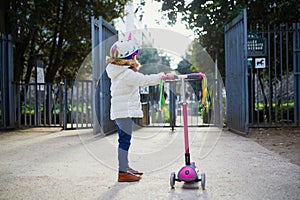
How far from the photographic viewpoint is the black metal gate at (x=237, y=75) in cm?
870

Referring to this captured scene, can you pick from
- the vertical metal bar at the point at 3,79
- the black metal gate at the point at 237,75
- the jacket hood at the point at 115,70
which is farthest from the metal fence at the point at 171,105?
the jacket hood at the point at 115,70

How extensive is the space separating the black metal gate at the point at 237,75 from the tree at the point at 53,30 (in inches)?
238

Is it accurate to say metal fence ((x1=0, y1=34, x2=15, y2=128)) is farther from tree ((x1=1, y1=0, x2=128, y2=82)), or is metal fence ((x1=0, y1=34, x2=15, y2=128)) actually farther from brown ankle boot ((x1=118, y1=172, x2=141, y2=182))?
brown ankle boot ((x1=118, y1=172, x2=141, y2=182))

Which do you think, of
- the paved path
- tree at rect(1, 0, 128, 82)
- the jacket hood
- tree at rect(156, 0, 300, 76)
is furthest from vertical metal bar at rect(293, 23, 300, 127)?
tree at rect(1, 0, 128, 82)

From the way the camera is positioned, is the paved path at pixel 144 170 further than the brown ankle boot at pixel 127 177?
No

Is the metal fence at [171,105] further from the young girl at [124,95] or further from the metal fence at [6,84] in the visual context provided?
the young girl at [124,95]

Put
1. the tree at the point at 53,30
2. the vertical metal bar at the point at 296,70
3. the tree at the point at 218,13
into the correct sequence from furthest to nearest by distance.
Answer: the tree at the point at 53,30, the tree at the point at 218,13, the vertical metal bar at the point at 296,70

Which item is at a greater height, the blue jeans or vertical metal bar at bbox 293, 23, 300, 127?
vertical metal bar at bbox 293, 23, 300, 127

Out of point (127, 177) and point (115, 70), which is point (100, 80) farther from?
point (127, 177)

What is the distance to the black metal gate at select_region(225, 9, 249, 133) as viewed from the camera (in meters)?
8.70

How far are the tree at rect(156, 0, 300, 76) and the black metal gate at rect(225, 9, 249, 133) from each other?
1.73m

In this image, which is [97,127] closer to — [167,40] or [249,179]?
[167,40]

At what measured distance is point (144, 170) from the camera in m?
5.04

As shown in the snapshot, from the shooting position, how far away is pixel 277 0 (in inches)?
443
